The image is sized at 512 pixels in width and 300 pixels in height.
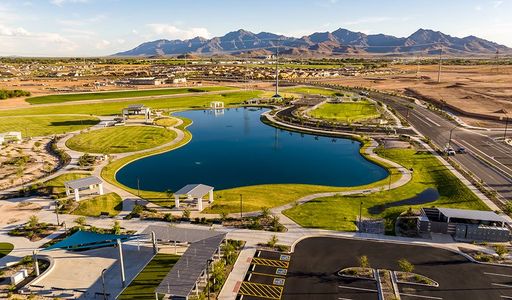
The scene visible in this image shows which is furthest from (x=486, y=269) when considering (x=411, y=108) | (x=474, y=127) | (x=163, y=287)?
(x=411, y=108)

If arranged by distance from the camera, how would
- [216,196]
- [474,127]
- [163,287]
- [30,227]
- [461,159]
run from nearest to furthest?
A: [163,287], [30,227], [216,196], [461,159], [474,127]

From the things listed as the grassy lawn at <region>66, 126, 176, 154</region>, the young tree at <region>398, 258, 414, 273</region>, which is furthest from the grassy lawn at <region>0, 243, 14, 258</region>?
the young tree at <region>398, 258, 414, 273</region>

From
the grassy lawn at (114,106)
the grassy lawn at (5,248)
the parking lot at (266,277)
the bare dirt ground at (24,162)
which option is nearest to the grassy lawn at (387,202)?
the parking lot at (266,277)

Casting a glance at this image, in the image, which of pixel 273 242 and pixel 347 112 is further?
pixel 347 112

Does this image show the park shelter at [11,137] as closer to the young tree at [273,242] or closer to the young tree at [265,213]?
the young tree at [265,213]

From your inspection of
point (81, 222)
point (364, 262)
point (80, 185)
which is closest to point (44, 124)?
point (80, 185)

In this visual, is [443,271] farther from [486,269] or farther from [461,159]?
[461,159]

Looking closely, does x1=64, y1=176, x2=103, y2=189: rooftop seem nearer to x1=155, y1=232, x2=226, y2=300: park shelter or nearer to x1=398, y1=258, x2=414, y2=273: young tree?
x1=155, y1=232, x2=226, y2=300: park shelter

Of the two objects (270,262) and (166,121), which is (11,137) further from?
(270,262)
